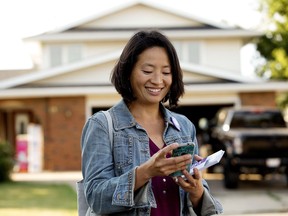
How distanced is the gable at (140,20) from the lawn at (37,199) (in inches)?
446

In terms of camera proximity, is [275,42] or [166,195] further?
[275,42]

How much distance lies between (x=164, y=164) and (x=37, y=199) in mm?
11639

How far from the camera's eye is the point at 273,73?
34.5 meters

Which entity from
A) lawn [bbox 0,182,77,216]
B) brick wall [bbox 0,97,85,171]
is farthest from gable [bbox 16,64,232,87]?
lawn [bbox 0,182,77,216]

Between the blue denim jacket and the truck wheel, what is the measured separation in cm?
1181

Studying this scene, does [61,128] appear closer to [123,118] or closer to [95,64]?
[95,64]

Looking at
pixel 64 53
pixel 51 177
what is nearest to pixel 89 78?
pixel 64 53

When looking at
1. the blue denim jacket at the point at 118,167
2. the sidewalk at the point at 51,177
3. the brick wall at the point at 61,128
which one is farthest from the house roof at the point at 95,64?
the blue denim jacket at the point at 118,167

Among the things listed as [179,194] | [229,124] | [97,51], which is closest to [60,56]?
[97,51]

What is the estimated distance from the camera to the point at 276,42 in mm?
34000

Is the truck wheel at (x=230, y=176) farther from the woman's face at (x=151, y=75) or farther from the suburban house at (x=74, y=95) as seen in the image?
the woman's face at (x=151, y=75)

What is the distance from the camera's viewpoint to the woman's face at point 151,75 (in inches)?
114

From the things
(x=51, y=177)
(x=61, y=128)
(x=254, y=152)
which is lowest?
(x=51, y=177)

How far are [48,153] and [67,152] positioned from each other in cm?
67
